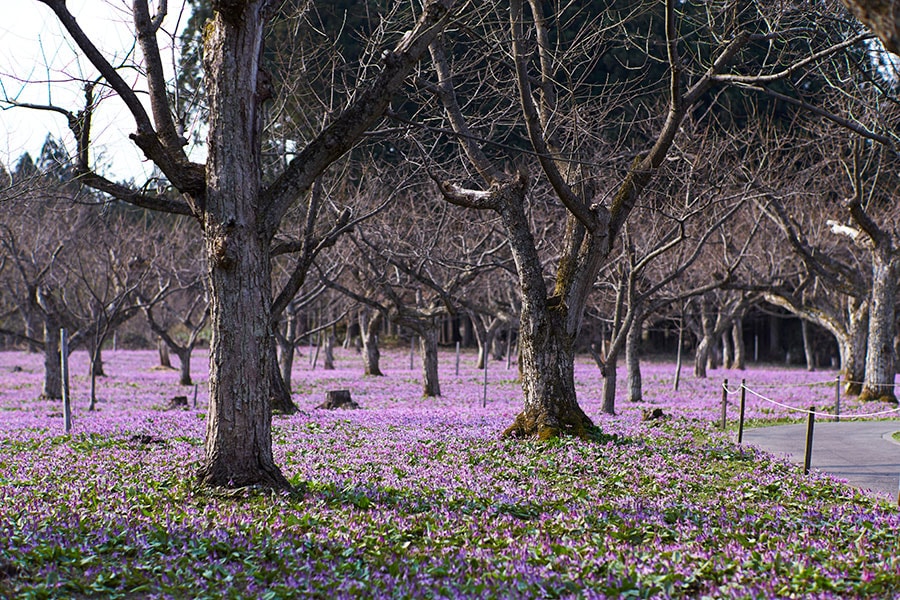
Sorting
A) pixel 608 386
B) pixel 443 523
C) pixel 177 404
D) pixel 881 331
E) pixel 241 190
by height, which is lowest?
pixel 177 404

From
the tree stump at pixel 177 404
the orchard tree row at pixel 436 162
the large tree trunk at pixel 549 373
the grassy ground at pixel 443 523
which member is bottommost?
the tree stump at pixel 177 404

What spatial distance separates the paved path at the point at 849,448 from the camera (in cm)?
1093

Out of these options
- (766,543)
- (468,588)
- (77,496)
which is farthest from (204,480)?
(766,543)

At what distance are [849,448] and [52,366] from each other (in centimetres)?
2287

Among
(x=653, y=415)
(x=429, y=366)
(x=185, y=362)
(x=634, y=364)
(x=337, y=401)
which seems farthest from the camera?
(x=185, y=362)

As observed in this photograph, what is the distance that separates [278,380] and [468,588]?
1482 cm

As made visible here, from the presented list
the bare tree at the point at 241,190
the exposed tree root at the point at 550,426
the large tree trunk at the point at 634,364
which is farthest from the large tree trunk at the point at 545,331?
the large tree trunk at the point at 634,364

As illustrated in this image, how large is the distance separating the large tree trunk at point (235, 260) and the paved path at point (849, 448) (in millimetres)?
7654

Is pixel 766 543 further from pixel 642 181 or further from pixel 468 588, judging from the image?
pixel 642 181

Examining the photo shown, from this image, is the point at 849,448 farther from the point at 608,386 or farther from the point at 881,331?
the point at 881,331

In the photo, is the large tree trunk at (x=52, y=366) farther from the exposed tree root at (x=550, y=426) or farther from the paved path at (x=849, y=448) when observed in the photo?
the paved path at (x=849, y=448)

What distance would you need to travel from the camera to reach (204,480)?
877cm

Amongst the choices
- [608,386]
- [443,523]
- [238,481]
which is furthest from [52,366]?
[443,523]

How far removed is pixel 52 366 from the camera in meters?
25.3
